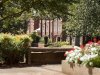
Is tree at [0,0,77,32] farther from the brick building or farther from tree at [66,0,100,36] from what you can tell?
the brick building

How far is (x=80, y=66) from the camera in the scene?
37.9 feet

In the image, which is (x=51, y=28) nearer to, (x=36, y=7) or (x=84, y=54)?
(x=36, y=7)

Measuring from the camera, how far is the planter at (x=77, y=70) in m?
10.7

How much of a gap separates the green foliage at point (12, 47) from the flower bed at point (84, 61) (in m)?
4.27

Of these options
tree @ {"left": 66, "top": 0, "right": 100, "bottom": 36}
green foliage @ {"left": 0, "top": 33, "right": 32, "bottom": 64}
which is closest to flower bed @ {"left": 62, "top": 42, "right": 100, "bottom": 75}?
green foliage @ {"left": 0, "top": 33, "right": 32, "bottom": 64}

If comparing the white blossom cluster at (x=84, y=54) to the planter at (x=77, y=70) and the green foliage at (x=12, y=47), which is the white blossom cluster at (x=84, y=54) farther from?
the green foliage at (x=12, y=47)

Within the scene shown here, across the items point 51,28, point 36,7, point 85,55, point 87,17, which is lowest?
point 85,55

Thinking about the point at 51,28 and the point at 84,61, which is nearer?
the point at 84,61

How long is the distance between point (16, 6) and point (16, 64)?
7832 millimetres

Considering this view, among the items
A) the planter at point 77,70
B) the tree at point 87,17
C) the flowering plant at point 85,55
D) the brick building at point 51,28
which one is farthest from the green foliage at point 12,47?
the brick building at point 51,28

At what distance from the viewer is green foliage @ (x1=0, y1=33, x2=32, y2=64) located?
16359mm

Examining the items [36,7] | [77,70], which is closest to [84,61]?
[77,70]

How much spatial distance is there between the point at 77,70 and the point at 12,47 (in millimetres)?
5485

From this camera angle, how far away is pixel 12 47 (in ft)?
53.9
